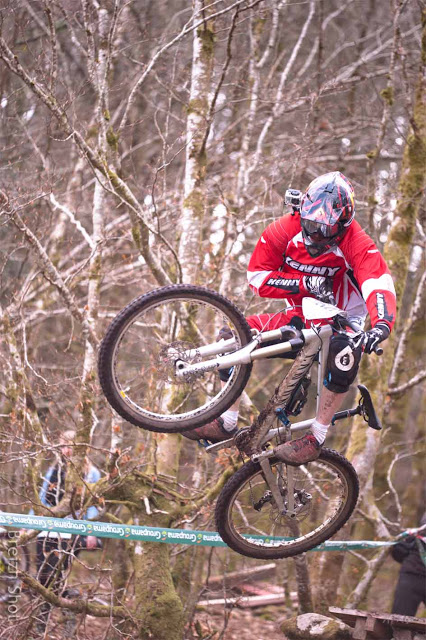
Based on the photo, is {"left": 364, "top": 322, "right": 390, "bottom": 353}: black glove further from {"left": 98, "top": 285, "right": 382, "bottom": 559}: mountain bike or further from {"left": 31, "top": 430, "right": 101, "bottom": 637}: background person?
{"left": 31, "top": 430, "right": 101, "bottom": 637}: background person

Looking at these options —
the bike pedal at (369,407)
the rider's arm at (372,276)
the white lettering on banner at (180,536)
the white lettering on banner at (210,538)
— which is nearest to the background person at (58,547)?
the white lettering on banner at (180,536)

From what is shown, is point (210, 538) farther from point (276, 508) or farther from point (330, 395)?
point (330, 395)

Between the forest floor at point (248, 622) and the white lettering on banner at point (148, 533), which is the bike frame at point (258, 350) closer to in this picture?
the white lettering on banner at point (148, 533)

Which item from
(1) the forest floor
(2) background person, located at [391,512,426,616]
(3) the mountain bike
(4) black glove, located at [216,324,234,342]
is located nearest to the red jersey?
(3) the mountain bike

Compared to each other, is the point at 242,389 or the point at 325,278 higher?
the point at 325,278

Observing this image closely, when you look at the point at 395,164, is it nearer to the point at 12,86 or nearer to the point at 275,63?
the point at 275,63

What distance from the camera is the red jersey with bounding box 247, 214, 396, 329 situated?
4.79 meters

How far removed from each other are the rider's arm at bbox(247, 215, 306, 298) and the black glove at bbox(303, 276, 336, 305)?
0.04 meters

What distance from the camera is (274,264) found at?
201 inches

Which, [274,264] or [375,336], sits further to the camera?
[274,264]

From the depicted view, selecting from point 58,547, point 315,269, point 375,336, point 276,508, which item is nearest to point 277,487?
point 276,508

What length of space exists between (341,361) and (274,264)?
2.88 feet

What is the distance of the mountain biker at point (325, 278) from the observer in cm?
466

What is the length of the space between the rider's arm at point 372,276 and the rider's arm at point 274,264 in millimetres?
397
